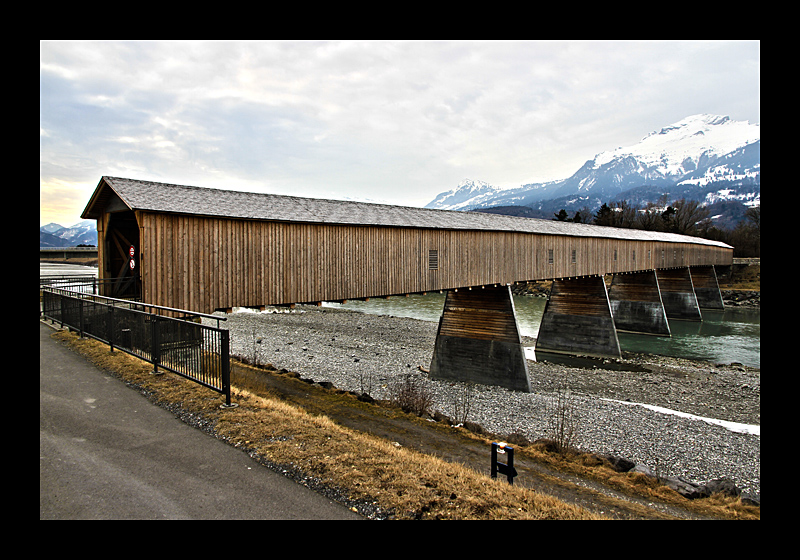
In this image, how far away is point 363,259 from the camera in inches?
531

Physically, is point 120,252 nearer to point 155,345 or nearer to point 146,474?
point 155,345

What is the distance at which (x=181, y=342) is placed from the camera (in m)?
8.13

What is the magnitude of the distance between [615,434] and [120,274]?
50.1ft

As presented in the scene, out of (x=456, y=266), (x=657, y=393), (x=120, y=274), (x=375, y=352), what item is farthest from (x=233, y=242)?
(x=657, y=393)

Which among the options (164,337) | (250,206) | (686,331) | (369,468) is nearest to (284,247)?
(250,206)

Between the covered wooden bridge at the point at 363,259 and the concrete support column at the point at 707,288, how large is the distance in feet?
83.7

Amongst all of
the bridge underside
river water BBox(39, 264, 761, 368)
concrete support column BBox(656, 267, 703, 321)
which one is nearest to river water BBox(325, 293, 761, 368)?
river water BBox(39, 264, 761, 368)

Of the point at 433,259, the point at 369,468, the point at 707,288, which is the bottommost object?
the point at 369,468

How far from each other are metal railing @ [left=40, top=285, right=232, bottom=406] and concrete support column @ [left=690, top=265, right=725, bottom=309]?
169 ft

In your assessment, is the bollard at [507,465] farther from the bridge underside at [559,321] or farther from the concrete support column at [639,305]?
the concrete support column at [639,305]

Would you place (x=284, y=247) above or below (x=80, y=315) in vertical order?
above

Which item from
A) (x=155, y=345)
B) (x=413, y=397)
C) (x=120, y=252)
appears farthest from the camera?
(x=413, y=397)

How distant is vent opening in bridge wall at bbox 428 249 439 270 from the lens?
1566 cm

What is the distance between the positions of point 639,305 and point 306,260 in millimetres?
29452
